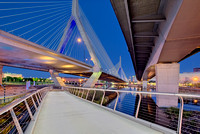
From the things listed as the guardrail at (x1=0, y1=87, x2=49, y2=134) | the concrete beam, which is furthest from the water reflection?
the concrete beam

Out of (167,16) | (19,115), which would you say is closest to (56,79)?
(19,115)

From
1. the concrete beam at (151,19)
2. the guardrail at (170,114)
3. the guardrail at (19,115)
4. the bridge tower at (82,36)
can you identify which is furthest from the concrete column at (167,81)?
the bridge tower at (82,36)

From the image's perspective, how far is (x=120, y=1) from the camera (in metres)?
4.30

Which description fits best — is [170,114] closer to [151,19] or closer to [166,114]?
[166,114]

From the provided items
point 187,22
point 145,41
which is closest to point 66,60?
point 145,41

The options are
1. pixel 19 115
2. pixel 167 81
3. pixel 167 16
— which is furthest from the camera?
pixel 167 81

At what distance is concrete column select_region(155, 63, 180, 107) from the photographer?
498 inches

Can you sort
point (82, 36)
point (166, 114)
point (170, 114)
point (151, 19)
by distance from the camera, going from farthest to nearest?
point (82, 36)
point (170, 114)
point (166, 114)
point (151, 19)

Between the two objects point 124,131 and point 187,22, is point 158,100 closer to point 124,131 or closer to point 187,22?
point 187,22

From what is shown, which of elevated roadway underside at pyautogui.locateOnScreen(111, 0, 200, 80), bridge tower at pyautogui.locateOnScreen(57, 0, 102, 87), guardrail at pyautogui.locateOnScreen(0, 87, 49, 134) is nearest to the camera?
guardrail at pyautogui.locateOnScreen(0, 87, 49, 134)

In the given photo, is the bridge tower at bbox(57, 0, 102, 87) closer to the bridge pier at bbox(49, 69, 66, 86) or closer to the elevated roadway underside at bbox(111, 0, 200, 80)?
the bridge pier at bbox(49, 69, 66, 86)

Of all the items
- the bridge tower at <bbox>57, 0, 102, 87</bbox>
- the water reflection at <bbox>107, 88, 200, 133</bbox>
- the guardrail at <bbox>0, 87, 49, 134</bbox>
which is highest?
→ the bridge tower at <bbox>57, 0, 102, 87</bbox>

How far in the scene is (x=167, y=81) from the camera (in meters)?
13.0

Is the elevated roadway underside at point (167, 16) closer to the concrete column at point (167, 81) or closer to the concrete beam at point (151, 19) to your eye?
the concrete beam at point (151, 19)
